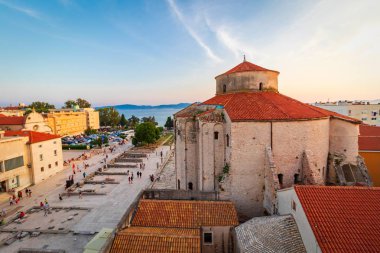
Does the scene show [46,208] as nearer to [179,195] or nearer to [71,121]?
[179,195]

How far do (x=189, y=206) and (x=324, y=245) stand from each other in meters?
8.88

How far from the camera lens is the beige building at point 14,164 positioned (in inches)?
1042

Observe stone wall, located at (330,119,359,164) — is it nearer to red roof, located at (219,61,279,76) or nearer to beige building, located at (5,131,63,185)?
red roof, located at (219,61,279,76)

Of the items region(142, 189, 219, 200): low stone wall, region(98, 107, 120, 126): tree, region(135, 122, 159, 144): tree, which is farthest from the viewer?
region(98, 107, 120, 126): tree

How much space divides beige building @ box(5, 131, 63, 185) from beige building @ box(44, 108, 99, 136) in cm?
3782

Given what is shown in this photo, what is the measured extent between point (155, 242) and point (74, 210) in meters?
15.1

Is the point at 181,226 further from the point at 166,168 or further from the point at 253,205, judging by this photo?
the point at 166,168

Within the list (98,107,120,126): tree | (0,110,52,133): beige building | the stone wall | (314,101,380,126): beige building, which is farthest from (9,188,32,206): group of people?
(98,107,120,126): tree

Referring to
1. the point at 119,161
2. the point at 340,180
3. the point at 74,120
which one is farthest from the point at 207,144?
the point at 74,120

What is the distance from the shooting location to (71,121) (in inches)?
3157

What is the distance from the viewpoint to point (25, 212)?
22.6 m

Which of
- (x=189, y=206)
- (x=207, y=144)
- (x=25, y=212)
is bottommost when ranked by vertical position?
(x=25, y=212)

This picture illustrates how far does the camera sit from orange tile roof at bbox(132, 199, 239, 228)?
47.2 ft

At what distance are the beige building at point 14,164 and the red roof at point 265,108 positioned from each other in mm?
25725
